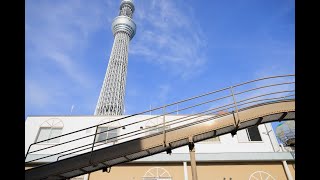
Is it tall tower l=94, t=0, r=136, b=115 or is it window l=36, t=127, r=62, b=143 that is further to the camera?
tall tower l=94, t=0, r=136, b=115

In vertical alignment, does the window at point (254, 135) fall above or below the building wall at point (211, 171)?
above

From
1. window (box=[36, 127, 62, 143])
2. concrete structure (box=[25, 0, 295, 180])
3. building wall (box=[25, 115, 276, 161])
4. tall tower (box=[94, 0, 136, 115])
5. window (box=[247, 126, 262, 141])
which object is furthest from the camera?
tall tower (box=[94, 0, 136, 115])

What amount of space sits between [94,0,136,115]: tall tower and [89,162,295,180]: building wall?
6767cm

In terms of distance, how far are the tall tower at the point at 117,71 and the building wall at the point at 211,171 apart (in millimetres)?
67672

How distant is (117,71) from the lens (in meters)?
88.8

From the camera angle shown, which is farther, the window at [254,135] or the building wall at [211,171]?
the window at [254,135]

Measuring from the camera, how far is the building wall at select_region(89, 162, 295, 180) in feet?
43.4

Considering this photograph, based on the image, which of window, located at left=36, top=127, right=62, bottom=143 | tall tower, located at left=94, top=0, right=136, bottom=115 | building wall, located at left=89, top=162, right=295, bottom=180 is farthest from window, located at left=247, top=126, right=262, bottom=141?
tall tower, located at left=94, top=0, right=136, bottom=115

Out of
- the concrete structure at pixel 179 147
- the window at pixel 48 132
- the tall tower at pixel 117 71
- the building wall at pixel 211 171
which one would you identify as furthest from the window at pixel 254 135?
the tall tower at pixel 117 71

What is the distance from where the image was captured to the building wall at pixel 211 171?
43.4 feet

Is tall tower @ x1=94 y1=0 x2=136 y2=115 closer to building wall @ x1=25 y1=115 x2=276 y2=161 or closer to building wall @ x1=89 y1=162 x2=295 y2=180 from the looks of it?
building wall @ x1=25 y1=115 x2=276 y2=161

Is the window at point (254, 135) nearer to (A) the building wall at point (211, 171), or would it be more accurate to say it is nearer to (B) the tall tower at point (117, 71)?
(A) the building wall at point (211, 171)
